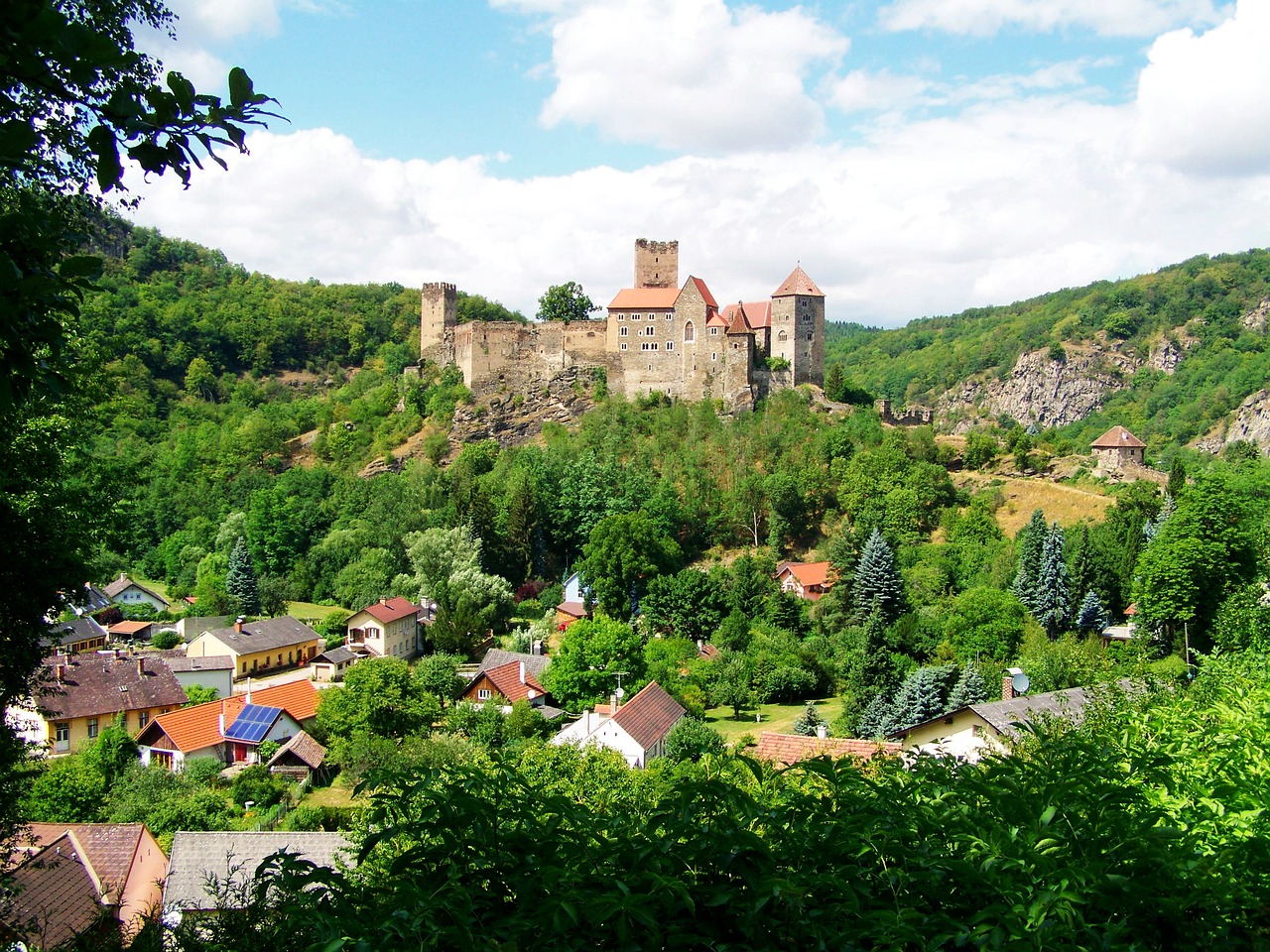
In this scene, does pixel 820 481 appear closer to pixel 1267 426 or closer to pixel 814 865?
pixel 814 865

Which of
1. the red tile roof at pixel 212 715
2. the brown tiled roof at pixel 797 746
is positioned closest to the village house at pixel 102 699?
the red tile roof at pixel 212 715

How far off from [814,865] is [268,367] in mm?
84727

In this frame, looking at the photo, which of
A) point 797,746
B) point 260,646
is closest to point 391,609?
point 260,646

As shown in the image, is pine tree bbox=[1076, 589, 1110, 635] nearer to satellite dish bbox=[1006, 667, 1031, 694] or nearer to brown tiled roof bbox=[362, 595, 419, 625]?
satellite dish bbox=[1006, 667, 1031, 694]

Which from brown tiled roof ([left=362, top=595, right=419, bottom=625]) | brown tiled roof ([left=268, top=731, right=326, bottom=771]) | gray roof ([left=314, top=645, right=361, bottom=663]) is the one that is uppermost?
brown tiled roof ([left=362, top=595, right=419, bottom=625])

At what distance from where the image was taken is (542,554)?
44.8 m

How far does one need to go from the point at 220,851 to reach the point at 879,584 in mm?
23258

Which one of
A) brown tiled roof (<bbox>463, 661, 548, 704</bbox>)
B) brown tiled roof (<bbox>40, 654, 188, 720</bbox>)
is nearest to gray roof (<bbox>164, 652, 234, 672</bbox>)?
brown tiled roof (<bbox>40, 654, 188, 720</bbox>)

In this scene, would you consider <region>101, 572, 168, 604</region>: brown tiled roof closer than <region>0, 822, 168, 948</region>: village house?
No

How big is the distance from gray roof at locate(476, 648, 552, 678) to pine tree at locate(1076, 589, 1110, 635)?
58.0ft

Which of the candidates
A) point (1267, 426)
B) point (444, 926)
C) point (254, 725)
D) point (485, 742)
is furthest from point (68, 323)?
point (1267, 426)

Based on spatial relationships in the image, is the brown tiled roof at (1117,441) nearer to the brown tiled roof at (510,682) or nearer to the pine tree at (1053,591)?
the pine tree at (1053,591)

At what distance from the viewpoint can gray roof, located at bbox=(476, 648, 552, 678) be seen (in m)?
31.9

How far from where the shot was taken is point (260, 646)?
36.5 meters
